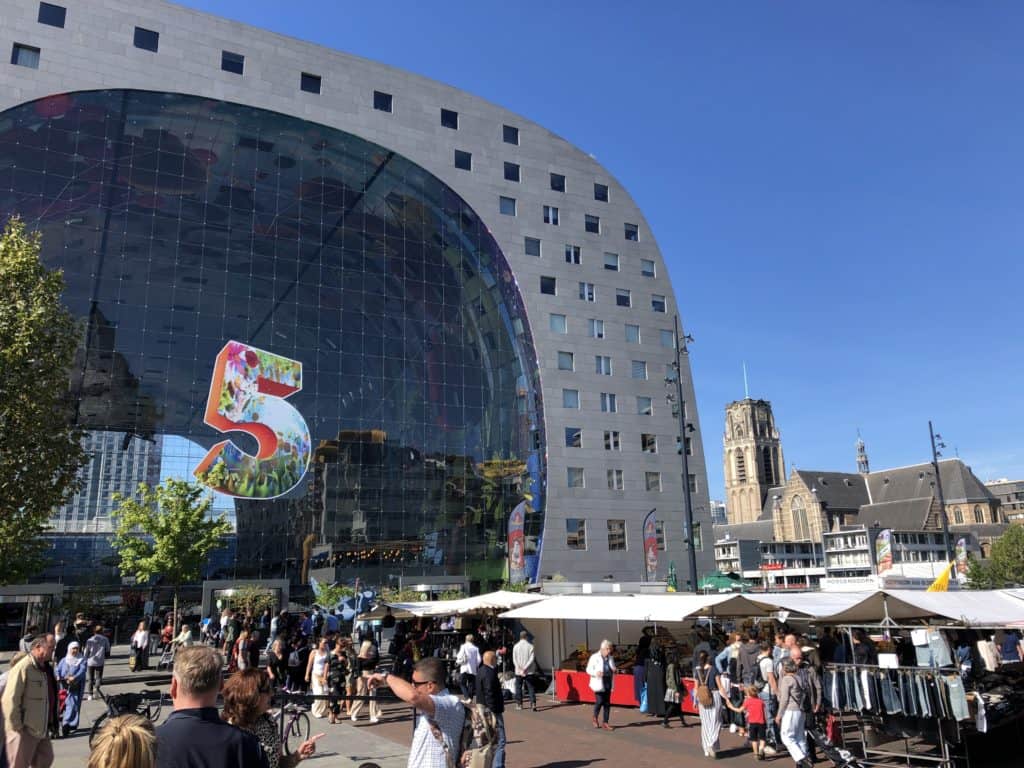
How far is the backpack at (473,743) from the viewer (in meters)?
6.13

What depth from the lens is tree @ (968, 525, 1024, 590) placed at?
256ft

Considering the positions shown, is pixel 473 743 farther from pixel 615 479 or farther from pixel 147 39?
pixel 147 39

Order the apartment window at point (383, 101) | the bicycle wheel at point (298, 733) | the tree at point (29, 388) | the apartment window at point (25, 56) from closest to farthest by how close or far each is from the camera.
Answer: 1. the bicycle wheel at point (298, 733)
2. the tree at point (29, 388)
3. the apartment window at point (25, 56)
4. the apartment window at point (383, 101)

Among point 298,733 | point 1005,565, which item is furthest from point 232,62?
point 1005,565

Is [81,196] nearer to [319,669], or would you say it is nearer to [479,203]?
[479,203]

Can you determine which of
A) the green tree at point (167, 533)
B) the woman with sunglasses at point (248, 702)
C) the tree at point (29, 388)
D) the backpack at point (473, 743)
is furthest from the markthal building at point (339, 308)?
the woman with sunglasses at point (248, 702)

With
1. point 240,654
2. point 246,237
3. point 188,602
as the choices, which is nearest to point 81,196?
point 246,237

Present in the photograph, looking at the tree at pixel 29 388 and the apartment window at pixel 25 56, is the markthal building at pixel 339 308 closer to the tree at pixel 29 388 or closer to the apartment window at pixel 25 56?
the apartment window at pixel 25 56

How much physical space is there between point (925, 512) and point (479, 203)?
110 metres

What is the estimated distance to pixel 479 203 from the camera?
51438 millimetres

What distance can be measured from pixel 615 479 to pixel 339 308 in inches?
848

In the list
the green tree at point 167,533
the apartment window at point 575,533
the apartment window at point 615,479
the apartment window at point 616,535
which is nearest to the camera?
the green tree at point 167,533

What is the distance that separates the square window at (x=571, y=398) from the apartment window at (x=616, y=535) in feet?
26.6

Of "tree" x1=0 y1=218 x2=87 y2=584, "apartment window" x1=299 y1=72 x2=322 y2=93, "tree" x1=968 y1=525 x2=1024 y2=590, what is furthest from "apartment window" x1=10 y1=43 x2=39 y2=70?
"tree" x1=968 y1=525 x2=1024 y2=590
